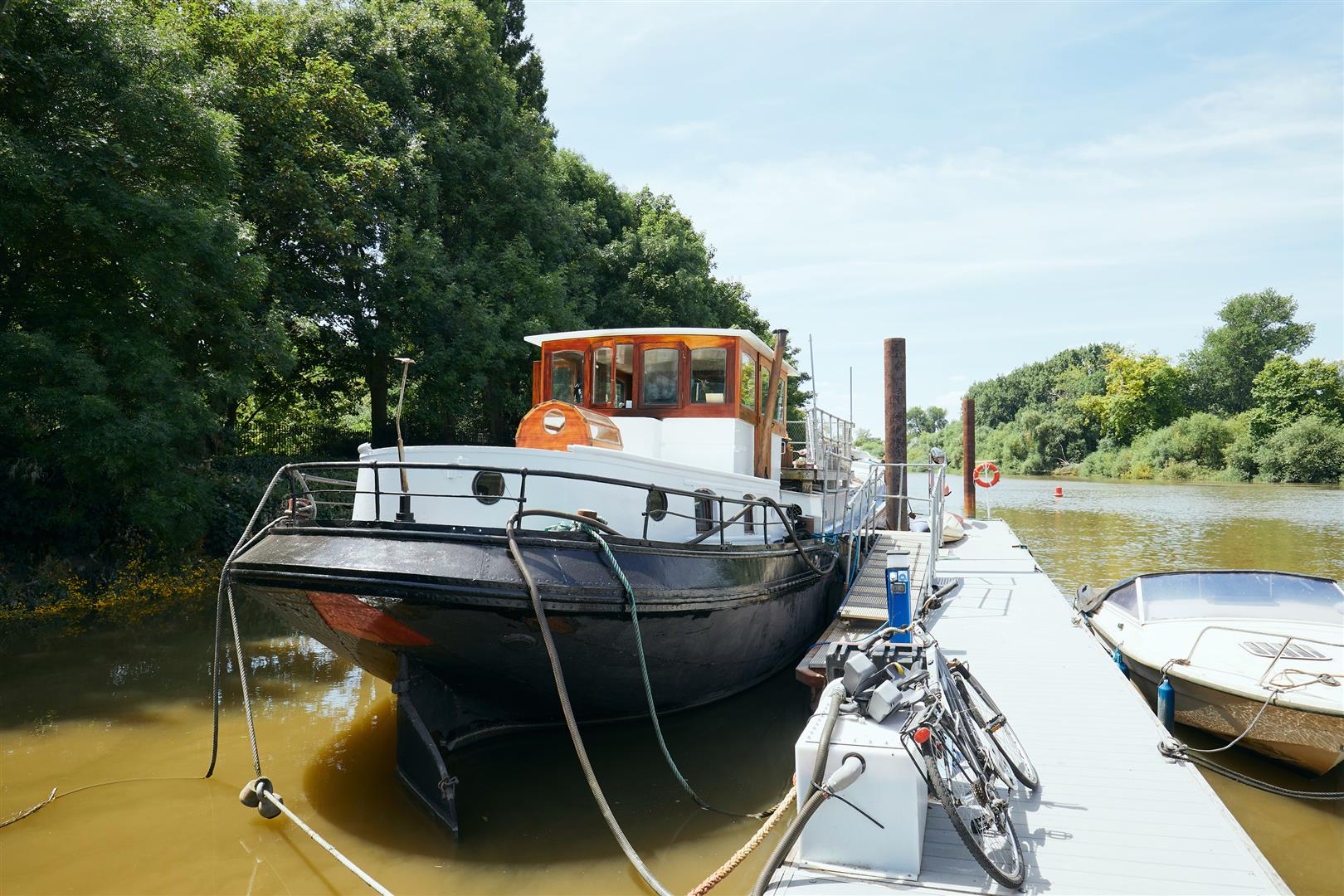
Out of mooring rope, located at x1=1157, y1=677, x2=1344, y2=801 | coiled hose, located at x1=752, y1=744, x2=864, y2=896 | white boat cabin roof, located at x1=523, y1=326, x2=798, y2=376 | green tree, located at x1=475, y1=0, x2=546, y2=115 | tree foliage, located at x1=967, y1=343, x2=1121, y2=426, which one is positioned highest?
green tree, located at x1=475, y1=0, x2=546, y2=115

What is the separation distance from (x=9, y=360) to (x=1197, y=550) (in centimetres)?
2368

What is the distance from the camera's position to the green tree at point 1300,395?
151 feet

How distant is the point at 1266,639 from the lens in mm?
6461

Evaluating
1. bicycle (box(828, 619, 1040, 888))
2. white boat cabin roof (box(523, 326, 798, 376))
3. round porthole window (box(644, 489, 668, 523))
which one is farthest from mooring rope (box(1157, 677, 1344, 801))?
white boat cabin roof (box(523, 326, 798, 376))

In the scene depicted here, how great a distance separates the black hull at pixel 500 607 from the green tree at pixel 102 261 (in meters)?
6.15

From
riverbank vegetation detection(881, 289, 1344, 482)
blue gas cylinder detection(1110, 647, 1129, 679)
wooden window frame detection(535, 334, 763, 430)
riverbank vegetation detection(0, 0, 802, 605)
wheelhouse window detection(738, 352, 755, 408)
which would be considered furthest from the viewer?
riverbank vegetation detection(881, 289, 1344, 482)

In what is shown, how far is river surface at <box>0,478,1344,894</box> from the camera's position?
4.85m

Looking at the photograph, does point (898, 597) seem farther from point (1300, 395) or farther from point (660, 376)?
point (1300, 395)

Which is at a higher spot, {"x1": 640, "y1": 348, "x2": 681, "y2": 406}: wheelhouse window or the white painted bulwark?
{"x1": 640, "y1": 348, "x2": 681, "y2": 406}: wheelhouse window

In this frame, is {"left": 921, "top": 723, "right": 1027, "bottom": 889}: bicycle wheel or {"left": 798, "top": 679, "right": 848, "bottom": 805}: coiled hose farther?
{"left": 798, "top": 679, "right": 848, "bottom": 805}: coiled hose

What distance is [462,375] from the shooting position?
17125mm

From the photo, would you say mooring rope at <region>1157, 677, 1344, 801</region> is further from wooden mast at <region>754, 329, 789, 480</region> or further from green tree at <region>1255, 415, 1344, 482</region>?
green tree at <region>1255, 415, 1344, 482</region>

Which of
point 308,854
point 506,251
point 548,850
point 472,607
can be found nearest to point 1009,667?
point 548,850

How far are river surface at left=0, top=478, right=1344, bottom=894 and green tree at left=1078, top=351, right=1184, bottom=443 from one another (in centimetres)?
6033
